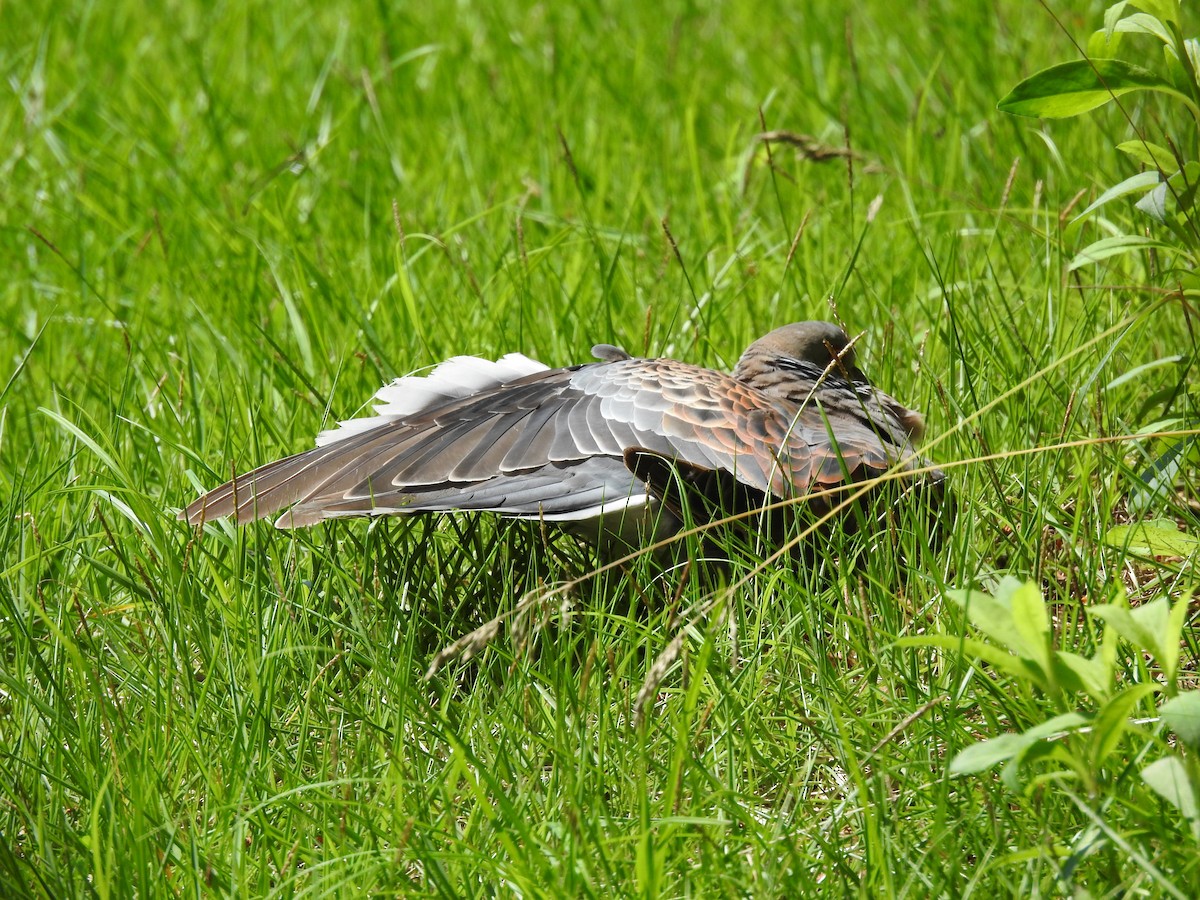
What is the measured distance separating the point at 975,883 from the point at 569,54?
497 centimetres

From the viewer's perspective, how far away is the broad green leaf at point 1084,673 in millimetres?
1625

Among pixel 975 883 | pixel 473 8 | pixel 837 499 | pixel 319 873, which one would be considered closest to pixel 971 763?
pixel 975 883

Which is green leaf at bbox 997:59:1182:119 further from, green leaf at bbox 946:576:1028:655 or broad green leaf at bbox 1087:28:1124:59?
green leaf at bbox 946:576:1028:655

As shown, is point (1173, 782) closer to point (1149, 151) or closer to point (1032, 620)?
point (1032, 620)

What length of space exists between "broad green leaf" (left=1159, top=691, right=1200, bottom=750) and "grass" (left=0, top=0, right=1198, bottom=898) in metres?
0.14

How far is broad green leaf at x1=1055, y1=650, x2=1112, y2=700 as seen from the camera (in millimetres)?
1625

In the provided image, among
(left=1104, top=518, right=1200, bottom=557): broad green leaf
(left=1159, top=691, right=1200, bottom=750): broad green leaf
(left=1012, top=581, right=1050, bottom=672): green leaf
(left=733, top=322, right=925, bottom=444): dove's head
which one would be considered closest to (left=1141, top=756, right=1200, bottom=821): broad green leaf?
(left=1159, top=691, right=1200, bottom=750): broad green leaf

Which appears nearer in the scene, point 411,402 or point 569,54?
point 411,402

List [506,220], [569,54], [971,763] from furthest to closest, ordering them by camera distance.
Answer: [569,54]
[506,220]
[971,763]

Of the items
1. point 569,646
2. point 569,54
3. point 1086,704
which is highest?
point 569,54

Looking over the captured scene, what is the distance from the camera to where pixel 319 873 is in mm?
1949

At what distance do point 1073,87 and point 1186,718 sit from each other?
1.21m

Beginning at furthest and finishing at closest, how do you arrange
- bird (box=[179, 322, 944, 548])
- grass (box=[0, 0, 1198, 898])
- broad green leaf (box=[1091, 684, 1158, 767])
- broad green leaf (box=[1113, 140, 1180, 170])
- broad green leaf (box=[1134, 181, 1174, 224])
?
bird (box=[179, 322, 944, 548]), broad green leaf (box=[1113, 140, 1180, 170]), broad green leaf (box=[1134, 181, 1174, 224]), grass (box=[0, 0, 1198, 898]), broad green leaf (box=[1091, 684, 1158, 767])

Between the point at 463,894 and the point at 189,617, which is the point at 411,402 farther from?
the point at 463,894
